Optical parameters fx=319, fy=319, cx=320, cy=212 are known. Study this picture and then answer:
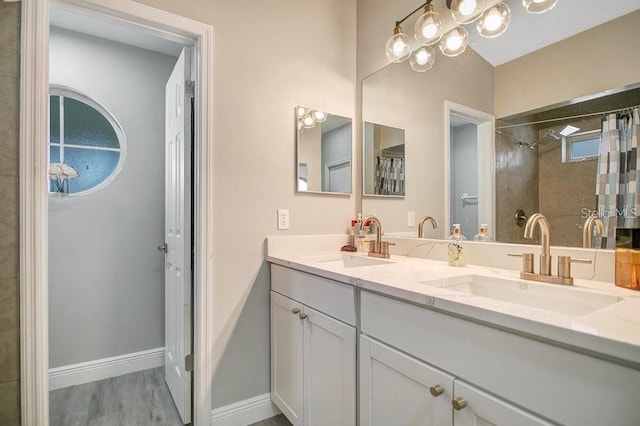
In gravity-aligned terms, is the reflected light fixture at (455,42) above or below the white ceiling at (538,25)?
above

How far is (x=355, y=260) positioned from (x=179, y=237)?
1.00 meters

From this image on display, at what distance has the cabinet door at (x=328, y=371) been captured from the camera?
1.19 meters

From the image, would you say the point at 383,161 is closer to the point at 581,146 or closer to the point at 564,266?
the point at 581,146

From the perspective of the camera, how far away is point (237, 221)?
1.70m

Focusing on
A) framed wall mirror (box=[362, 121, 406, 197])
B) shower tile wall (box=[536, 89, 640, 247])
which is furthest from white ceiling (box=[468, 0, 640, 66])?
framed wall mirror (box=[362, 121, 406, 197])

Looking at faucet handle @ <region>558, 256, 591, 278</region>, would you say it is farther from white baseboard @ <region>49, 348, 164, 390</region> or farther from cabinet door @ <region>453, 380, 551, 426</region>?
white baseboard @ <region>49, 348, 164, 390</region>

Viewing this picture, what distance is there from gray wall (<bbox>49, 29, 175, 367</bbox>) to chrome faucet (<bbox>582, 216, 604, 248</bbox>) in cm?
257

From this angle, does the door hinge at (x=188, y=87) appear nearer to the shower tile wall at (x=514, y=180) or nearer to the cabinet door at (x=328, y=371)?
the cabinet door at (x=328, y=371)

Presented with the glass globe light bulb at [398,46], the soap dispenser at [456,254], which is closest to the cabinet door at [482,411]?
the soap dispenser at [456,254]

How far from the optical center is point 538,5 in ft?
4.10

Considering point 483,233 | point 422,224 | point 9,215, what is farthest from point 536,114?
point 9,215

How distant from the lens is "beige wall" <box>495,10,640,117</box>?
3.43 ft

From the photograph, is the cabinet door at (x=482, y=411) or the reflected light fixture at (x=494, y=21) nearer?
the cabinet door at (x=482, y=411)

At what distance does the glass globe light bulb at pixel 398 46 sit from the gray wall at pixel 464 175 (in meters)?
0.55
